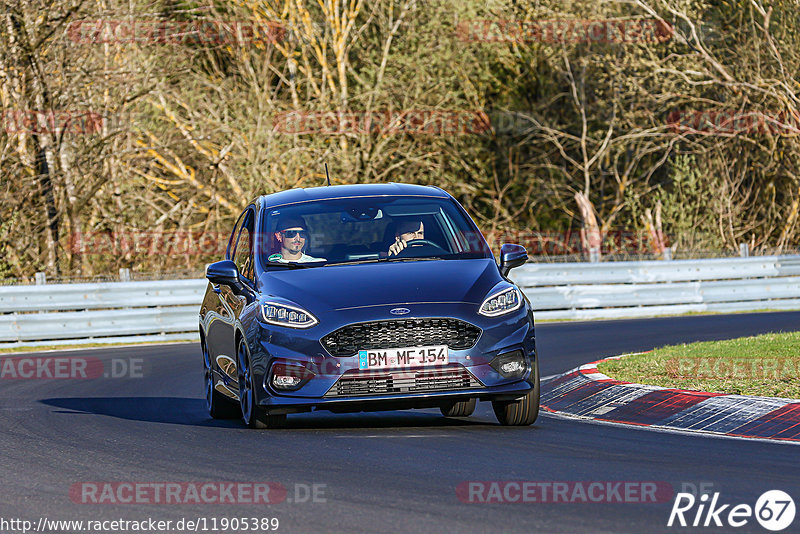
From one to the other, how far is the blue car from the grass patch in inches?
76.1

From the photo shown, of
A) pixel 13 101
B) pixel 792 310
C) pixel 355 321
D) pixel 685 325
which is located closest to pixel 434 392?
pixel 355 321

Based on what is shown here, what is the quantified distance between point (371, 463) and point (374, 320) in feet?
4.40

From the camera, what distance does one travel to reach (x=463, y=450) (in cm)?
851

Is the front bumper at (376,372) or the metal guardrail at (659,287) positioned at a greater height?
the front bumper at (376,372)

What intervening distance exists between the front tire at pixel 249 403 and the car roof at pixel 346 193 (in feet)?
4.70

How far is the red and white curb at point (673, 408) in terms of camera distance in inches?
365

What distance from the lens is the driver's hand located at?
33.9 ft

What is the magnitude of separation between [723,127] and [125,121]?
14.6 metres
